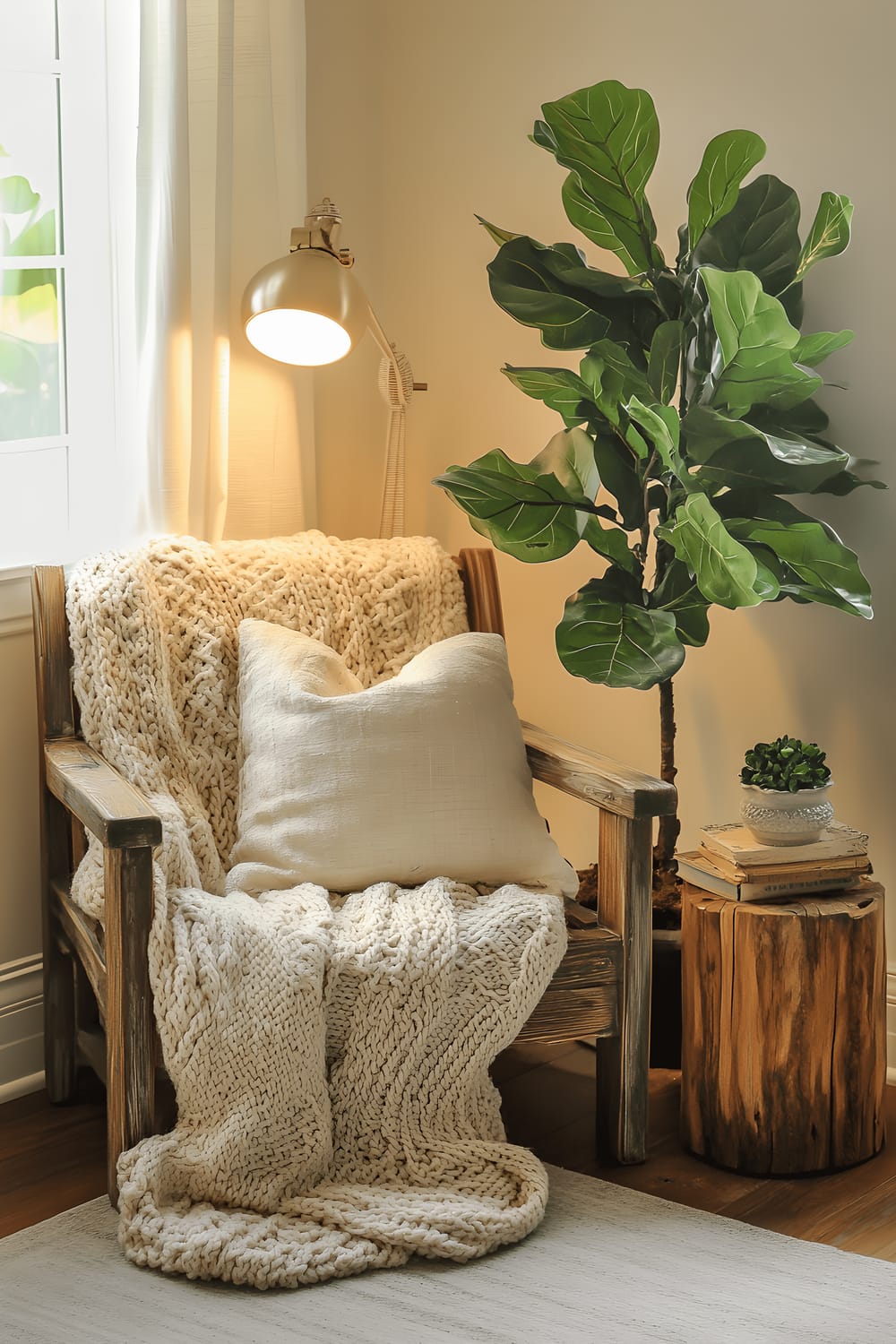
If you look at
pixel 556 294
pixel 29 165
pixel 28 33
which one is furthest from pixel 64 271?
pixel 556 294

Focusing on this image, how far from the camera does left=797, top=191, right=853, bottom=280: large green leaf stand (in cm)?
202

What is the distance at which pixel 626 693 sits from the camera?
8.66 ft

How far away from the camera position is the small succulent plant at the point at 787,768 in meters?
2.00

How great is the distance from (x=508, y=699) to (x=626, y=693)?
22.0 inches

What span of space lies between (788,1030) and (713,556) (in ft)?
2.23

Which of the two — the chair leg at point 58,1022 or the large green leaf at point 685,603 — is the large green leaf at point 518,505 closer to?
the large green leaf at point 685,603

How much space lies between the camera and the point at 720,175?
2047 mm

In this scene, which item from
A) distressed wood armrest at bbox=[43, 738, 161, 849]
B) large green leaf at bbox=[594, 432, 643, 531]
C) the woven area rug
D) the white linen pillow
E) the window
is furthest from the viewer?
the window

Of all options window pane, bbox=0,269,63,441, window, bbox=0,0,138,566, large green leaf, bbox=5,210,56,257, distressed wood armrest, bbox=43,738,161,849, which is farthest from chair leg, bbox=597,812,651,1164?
large green leaf, bbox=5,210,56,257

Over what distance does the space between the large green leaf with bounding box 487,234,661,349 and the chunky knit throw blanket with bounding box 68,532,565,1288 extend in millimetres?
874

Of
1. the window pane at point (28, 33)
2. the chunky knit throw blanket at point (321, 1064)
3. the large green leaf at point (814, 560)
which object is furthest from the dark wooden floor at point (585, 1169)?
the window pane at point (28, 33)

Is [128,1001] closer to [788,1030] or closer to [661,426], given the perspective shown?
[788,1030]

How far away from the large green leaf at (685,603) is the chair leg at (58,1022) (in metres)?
1.12

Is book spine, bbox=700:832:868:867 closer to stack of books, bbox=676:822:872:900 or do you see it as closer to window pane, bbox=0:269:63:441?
stack of books, bbox=676:822:872:900
